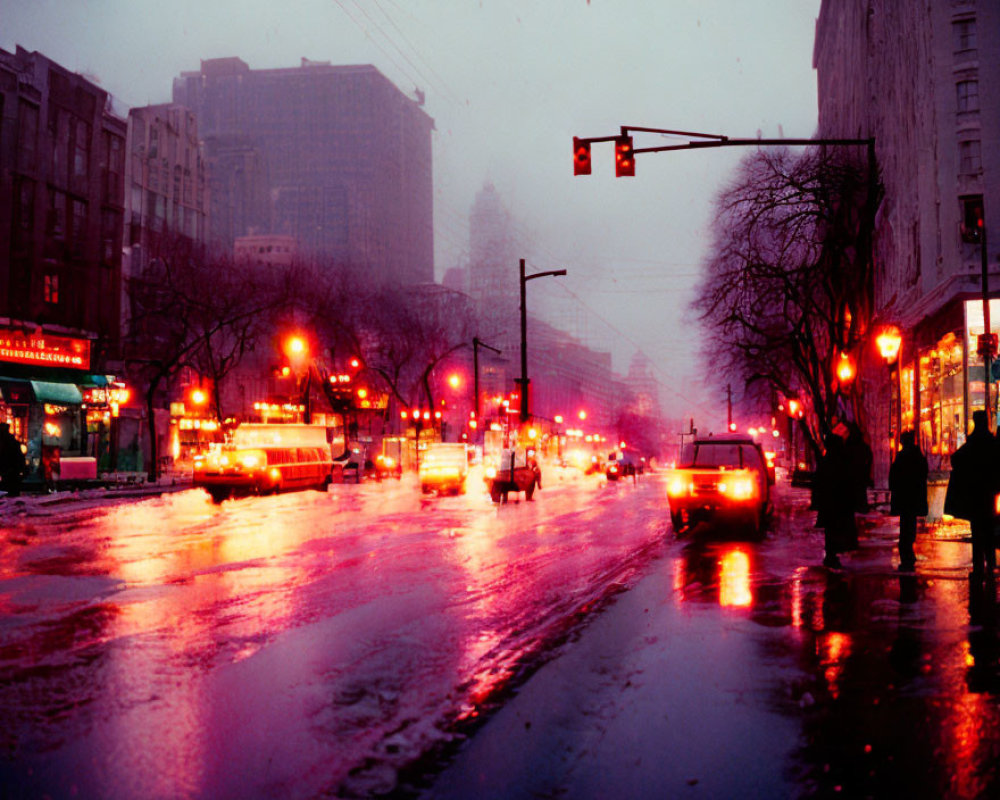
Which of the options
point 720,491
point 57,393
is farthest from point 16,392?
point 720,491

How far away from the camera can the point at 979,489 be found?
12.9m

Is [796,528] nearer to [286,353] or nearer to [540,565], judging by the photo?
[540,565]

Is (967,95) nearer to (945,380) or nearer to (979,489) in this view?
(945,380)

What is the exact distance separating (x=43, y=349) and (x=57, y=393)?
1.97m

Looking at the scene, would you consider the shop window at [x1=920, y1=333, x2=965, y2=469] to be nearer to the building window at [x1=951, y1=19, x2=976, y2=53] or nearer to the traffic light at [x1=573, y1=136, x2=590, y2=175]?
the building window at [x1=951, y1=19, x2=976, y2=53]

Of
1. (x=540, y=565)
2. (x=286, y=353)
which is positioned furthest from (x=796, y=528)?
(x=286, y=353)

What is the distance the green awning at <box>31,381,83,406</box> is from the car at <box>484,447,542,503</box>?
18.1 meters

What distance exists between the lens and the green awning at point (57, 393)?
38938mm

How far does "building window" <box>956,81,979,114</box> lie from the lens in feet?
107

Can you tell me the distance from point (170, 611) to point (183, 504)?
2155cm

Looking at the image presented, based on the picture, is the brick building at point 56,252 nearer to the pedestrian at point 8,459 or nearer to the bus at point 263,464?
the bus at point 263,464

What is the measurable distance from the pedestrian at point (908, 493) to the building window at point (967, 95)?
22.6 m

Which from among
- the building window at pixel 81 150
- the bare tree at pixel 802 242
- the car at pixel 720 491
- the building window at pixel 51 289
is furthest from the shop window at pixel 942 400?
the building window at pixel 81 150

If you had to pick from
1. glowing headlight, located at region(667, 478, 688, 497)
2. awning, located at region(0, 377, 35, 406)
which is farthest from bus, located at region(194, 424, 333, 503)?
glowing headlight, located at region(667, 478, 688, 497)
